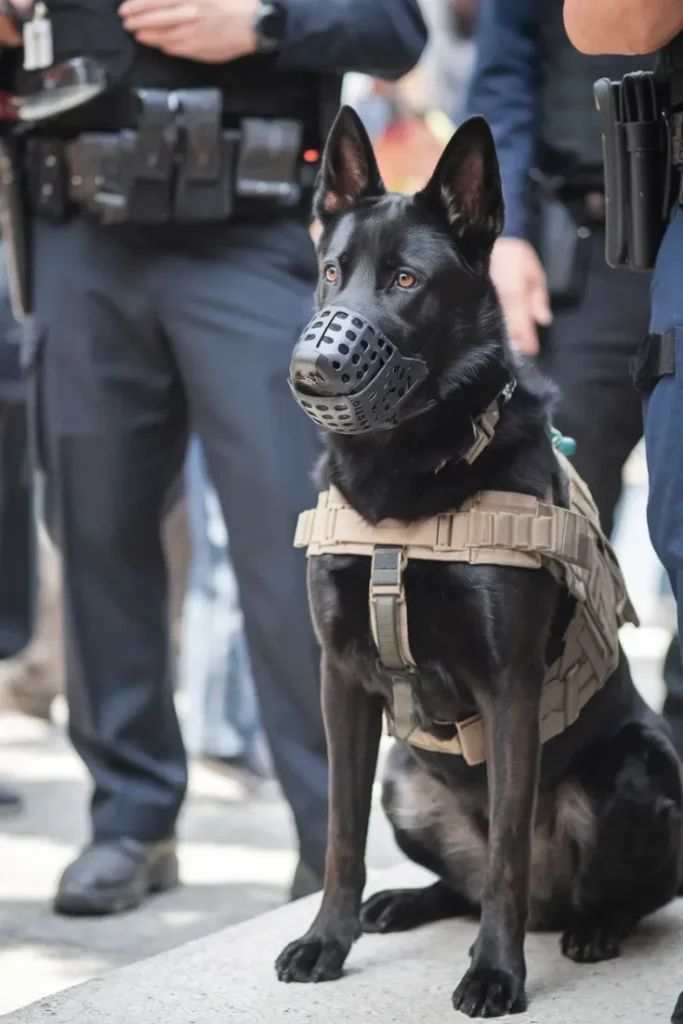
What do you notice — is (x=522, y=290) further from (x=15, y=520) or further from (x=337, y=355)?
(x=15, y=520)

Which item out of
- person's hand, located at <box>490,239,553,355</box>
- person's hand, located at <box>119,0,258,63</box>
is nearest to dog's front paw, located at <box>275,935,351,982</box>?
person's hand, located at <box>490,239,553,355</box>

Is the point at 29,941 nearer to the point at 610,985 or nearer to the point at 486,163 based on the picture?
the point at 610,985

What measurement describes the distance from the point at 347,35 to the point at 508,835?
1588 millimetres

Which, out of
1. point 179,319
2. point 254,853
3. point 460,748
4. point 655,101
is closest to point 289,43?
point 179,319

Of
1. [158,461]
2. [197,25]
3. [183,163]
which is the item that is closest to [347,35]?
[197,25]

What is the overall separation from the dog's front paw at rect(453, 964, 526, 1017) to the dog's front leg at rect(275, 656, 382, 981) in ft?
0.75

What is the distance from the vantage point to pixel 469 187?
194cm

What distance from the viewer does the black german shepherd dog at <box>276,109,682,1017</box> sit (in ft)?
6.15

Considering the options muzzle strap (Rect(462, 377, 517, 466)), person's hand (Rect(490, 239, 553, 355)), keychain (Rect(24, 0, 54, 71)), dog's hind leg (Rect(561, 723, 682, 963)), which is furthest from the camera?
keychain (Rect(24, 0, 54, 71))

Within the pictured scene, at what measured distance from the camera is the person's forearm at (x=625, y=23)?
1705 mm

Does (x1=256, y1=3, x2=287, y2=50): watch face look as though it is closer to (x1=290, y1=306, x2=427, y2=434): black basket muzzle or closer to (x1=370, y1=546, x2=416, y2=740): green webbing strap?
(x1=290, y1=306, x2=427, y2=434): black basket muzzle

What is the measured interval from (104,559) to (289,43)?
1.07 metres

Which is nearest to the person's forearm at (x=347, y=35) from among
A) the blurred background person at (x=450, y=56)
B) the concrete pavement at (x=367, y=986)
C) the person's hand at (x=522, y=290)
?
the person's hand at (x=522, y=290)

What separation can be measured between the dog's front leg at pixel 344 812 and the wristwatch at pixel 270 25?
1.28m
